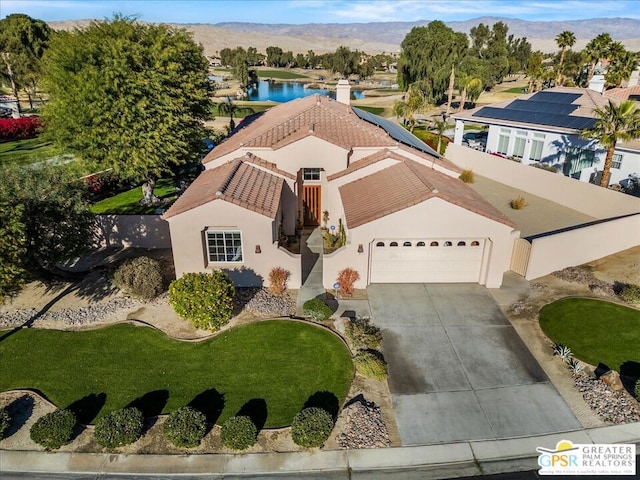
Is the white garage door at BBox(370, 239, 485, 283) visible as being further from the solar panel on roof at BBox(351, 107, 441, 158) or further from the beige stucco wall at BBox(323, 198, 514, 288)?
→ the solar panel on roof at BBox(351, 107, 441, 158)

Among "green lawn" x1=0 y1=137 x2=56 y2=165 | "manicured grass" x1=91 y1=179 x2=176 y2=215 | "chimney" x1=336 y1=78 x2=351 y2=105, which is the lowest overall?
"manicured grass" x1=91 y1=179 x2=176 y2=215

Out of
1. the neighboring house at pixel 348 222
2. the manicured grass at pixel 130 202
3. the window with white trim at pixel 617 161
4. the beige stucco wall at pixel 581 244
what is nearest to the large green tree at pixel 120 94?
the manicured grass at pixel 130 202

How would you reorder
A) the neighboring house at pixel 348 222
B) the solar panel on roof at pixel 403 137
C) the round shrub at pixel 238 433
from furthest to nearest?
1. the solar panel on roof at pixel 403 137
2. the neighboring house at pixel 348 222
3. the round shrub at pixel 238 433

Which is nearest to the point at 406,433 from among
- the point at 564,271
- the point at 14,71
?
the point at 564,271

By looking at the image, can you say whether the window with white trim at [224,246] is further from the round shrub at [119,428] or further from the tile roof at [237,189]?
the round shrub at [119,428]

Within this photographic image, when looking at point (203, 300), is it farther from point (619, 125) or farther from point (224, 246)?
point (619, 125)

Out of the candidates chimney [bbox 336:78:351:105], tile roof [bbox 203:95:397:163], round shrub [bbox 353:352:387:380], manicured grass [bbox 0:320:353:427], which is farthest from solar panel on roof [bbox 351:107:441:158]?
round shrub [bbox 353:352:387:380]

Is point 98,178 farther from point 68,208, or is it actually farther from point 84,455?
point 84,455
